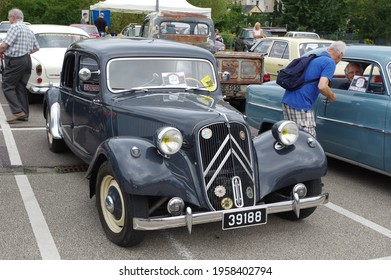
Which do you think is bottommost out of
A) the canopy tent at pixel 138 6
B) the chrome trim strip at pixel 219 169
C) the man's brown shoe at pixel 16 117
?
the man's brown shoe at pixel 16 117

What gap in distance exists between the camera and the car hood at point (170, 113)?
4.21 meters

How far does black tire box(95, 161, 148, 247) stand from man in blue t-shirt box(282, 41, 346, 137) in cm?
254

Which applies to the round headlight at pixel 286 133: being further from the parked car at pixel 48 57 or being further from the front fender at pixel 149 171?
the parked car at pixel 48 57

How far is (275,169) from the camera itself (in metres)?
4.34

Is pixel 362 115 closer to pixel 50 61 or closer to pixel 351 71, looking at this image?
pixel 351 71

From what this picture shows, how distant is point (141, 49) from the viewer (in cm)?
528

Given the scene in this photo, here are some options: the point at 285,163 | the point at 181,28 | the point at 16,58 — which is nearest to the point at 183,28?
the point at 181,28

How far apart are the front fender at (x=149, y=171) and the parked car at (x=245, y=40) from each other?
44.8ft

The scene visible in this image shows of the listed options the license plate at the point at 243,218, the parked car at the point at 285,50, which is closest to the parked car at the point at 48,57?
the parked car at the point at 285,50

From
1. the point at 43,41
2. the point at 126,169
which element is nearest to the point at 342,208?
the point at 126,169

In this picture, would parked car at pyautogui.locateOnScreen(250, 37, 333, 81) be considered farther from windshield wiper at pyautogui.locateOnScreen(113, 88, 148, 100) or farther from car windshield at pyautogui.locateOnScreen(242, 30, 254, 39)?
car windshield at pyautogui.locateOnScreen(242, 30, 254, 39)

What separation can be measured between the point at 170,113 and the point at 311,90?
6.75ft
